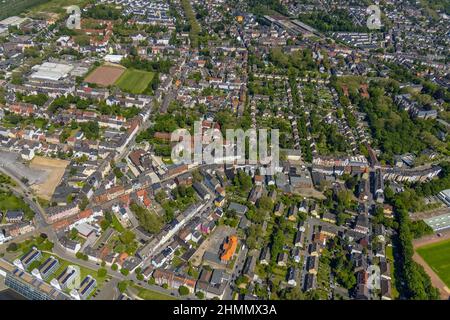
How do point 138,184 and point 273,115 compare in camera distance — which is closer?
point 138,184

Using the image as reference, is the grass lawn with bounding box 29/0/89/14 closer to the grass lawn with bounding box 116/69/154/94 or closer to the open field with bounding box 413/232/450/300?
the grass lawn with bounding box 116/69/154/94

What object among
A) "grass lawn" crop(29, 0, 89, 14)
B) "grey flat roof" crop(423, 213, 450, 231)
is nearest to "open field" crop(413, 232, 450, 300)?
"grey flat roof" crop(423, 213, 450, 231)

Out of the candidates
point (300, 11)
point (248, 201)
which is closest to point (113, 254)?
point (248, 201)

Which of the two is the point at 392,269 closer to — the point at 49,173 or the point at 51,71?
the point at 49,173

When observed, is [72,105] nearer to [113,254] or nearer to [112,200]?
[112,200]

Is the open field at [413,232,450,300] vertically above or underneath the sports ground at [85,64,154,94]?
above

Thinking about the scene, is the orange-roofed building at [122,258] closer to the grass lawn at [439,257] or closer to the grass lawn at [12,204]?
the grass lawn at [12,204]
